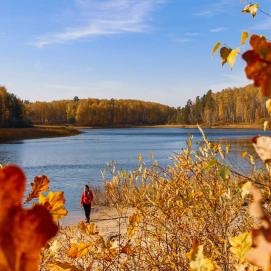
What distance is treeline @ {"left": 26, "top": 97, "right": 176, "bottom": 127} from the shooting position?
13388 cm

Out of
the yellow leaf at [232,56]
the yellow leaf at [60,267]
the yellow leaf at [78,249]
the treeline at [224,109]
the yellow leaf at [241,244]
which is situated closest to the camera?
the yellow leaf at [241,244]

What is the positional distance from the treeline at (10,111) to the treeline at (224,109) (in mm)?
52169

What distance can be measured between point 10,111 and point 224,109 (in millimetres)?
67858

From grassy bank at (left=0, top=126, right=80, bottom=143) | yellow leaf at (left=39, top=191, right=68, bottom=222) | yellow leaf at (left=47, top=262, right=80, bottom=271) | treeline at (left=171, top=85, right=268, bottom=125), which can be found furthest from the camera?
treeline at (left=171, top=85, right=268, bottom=125)

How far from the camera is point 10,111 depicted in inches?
3098

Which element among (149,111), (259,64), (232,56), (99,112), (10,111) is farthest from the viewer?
(149,111)

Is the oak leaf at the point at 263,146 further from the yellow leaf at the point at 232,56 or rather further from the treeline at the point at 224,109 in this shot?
the treeline at the point at 224,109

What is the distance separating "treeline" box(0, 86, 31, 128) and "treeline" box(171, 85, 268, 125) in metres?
52.2

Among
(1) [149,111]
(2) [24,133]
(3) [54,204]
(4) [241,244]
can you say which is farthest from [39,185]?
(1) [149,111]

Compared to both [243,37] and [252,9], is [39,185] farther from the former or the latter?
[252,9]

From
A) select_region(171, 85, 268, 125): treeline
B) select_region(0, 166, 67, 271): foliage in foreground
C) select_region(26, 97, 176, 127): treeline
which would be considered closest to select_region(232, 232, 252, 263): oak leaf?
select_region(0, 166, 67, 271): foliage in foreground

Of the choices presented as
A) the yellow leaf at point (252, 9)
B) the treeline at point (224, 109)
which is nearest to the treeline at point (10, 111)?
the treeline at point (224, 109)

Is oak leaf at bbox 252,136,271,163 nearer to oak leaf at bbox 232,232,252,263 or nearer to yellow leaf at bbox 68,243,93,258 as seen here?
oak leaf at bbox 232,232,252,263

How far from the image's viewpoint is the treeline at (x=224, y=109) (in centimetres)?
11812
